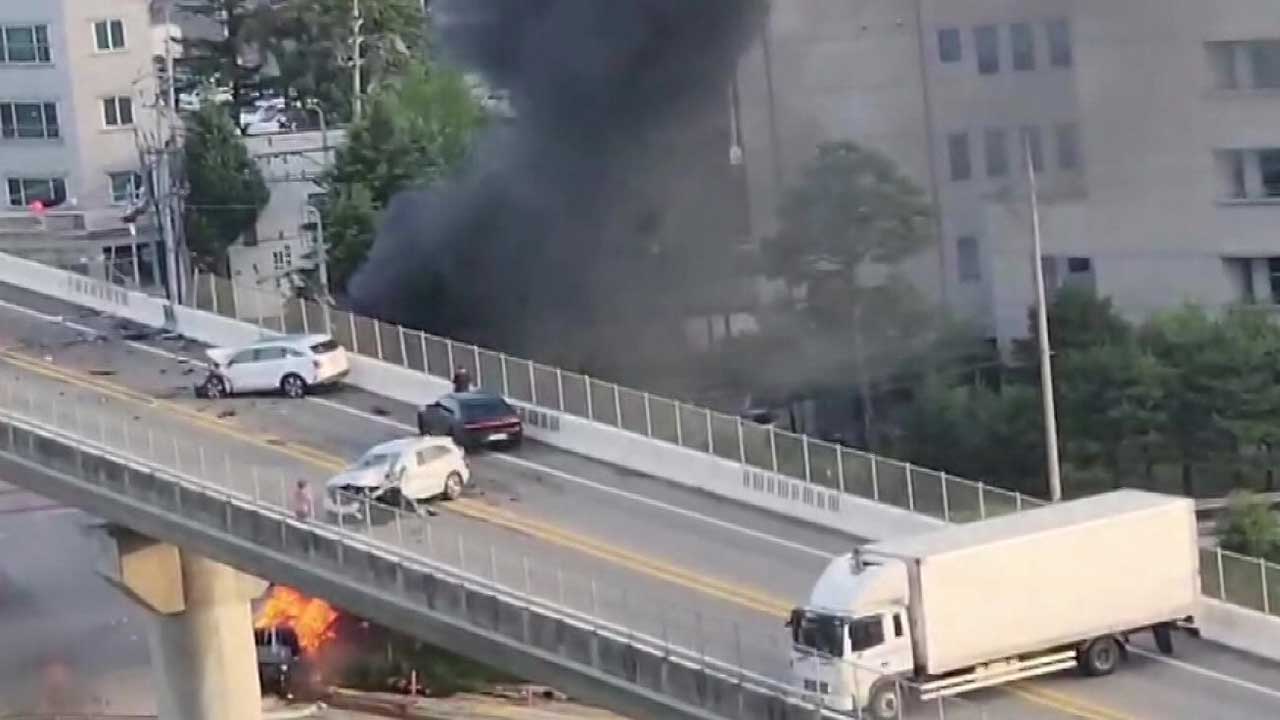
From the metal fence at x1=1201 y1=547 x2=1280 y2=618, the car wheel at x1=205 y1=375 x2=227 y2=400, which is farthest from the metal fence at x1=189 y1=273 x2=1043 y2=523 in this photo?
the metal fence at x1=1201 y1=547 x2=1280 y2=618

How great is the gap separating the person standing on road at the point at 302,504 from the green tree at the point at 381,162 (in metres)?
28.1

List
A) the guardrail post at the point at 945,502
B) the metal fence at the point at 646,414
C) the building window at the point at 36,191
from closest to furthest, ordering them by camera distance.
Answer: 1. the guardrail post at the point at 945,502
2. the metal fence at the point at 646,414
3. the building window at the point at 36,191

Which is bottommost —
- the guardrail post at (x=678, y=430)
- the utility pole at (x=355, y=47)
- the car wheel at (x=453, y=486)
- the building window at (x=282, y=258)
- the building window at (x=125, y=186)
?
the car wheel at (x=453, y=486)

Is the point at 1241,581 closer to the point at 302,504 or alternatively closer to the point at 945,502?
the point at 945,502

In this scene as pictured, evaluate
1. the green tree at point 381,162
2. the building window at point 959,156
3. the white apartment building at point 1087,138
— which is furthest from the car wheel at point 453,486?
the green tree at point 381,162

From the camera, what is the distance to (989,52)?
54750 mm

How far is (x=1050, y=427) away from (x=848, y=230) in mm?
21814

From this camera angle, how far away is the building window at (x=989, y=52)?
5466 cm

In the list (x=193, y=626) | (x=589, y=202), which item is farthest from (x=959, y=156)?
(x=193, y=626)

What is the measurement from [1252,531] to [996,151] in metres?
14.9

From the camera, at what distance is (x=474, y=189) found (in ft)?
207

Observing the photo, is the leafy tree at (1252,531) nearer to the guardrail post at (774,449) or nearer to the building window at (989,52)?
the guardrail post at (774,449)

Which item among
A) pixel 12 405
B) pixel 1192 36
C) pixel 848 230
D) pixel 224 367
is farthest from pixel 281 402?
pixel 1192 36

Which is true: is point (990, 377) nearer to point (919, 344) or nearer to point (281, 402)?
point (919, 344)
